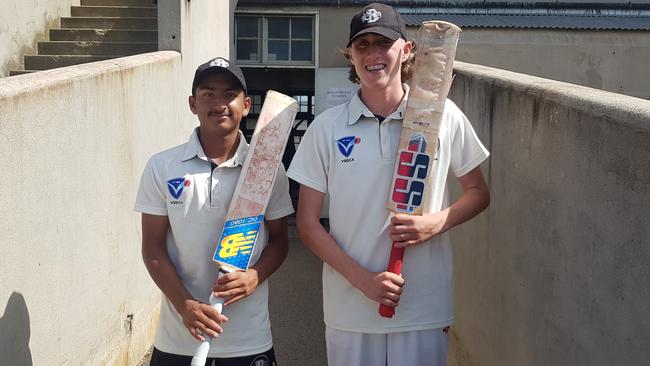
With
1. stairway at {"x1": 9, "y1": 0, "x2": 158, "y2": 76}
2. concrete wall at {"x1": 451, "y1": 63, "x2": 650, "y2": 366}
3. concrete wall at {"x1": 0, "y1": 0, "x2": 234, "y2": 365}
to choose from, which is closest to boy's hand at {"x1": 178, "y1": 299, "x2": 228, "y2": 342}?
concrete wall at {"x1": 0, "y1": 0, "x2": 234, "y2": 365}

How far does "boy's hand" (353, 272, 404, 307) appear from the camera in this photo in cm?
301

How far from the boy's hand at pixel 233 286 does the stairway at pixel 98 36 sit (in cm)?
549

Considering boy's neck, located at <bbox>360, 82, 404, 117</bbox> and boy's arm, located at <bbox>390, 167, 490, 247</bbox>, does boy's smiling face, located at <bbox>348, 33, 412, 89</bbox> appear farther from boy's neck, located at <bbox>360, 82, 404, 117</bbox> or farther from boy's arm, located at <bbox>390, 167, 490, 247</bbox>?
boy's arm, located at <bbox>390, 167, 490, 247</bbox>

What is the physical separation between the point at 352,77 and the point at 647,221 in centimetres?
142

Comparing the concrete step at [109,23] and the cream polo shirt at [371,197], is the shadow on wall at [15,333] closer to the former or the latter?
the cream polo shirt at [371,197]

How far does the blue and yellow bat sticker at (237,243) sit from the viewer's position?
3119 mm

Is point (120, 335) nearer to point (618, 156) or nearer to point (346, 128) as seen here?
point (346, 128)

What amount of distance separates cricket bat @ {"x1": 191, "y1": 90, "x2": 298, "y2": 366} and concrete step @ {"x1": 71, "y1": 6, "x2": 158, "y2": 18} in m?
6.26

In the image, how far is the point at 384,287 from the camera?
3.01 metres

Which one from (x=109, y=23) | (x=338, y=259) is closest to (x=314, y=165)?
(x=338, y=259)

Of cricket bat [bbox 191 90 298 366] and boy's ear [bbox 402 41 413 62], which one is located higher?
boy's ear [bbox 402 41 413 62]

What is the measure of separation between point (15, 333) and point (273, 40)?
34.0 feet

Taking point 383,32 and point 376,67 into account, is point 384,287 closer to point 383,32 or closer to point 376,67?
point 376,67

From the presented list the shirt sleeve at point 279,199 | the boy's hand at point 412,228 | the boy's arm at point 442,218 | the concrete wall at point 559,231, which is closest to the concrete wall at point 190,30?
the concrete wall at point 559,231
